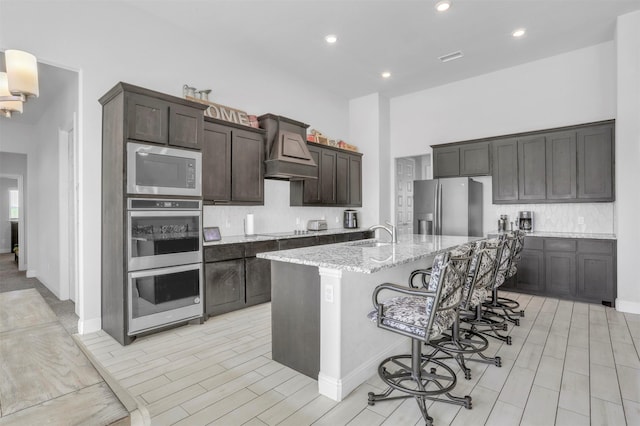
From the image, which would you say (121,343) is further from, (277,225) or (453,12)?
(453,12)

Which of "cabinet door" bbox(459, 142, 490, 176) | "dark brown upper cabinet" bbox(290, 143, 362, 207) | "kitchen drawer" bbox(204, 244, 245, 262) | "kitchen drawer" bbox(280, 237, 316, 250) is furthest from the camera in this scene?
"dark brown upper cabinet" bbox(290, 143, 362, 207)

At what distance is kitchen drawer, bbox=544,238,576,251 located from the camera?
449 cm

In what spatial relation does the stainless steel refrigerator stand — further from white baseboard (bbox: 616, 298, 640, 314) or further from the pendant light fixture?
the pendant light fixture

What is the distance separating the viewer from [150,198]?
128 inches

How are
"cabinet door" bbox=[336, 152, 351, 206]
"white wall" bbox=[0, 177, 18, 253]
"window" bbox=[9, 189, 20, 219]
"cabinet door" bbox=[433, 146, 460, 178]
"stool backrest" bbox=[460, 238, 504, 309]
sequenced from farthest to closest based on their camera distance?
"window" bbox=[9, 189, 20, 219], "white wall" bbox=[0, 177, 18, 253], "cabinet door" bbox=[336, 152, 351, 206], "cabinet door" bbox=[433, 146, 460, 178], "stool backrest" bbox=[460, 238, 504, 309]

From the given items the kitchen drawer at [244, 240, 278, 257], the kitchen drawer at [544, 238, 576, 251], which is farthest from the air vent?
the kitchen drawer at [244, 240, 278, 257]

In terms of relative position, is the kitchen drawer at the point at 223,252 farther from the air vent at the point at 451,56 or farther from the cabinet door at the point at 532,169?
the cabinet door at the point at 532,169

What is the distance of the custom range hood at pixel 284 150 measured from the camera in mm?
4762

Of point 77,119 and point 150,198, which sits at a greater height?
point 77,119

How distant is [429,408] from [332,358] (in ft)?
2.23

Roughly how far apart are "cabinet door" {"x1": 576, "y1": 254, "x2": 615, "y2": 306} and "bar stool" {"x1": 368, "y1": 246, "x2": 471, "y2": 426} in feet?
11.0

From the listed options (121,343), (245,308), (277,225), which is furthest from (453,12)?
(121,343)

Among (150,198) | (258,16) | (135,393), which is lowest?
(135,393)

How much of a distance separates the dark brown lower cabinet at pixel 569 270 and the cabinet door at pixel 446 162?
1.74 meters
